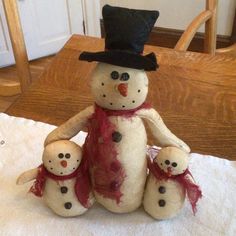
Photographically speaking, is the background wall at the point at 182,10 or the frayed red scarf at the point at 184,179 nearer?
the frayed red scarf at the point at 184,179

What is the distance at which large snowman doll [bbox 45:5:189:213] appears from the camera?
34 cm

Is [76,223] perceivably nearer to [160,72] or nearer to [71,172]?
[71,172]

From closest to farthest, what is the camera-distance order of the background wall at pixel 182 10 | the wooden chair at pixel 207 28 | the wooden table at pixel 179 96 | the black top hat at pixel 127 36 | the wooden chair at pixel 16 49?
the black top hat at pixel 127 36 → the wooden table at pixel 179 96 → the wooden chair at pixel 16 49 → the wooden chair at pixel 207 28 → the background wall at pixel 182 10

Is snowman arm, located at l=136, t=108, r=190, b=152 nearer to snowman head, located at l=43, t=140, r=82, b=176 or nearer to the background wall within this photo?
snowman head, located at l=43, t=140, r=82, b=176

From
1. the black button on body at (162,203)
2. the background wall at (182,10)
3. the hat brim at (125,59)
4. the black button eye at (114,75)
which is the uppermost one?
the hat brim at (125,59)

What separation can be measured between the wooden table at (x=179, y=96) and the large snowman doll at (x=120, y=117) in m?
0.20

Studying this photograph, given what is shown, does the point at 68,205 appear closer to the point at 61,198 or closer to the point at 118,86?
the point at 61,198

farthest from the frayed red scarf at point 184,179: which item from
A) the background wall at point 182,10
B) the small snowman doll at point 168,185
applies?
the background wall at point 182,10

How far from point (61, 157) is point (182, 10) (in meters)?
1.81

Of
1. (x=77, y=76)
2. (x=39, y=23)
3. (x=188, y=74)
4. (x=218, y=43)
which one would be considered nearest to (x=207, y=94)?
(x=188, y=74)

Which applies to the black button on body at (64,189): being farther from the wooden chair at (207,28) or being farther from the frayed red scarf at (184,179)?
the wooden chair at (207,28)

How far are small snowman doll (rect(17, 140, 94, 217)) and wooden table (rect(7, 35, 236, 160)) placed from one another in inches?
8.8

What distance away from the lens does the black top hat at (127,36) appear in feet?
1.11

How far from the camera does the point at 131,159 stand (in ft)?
1.30
